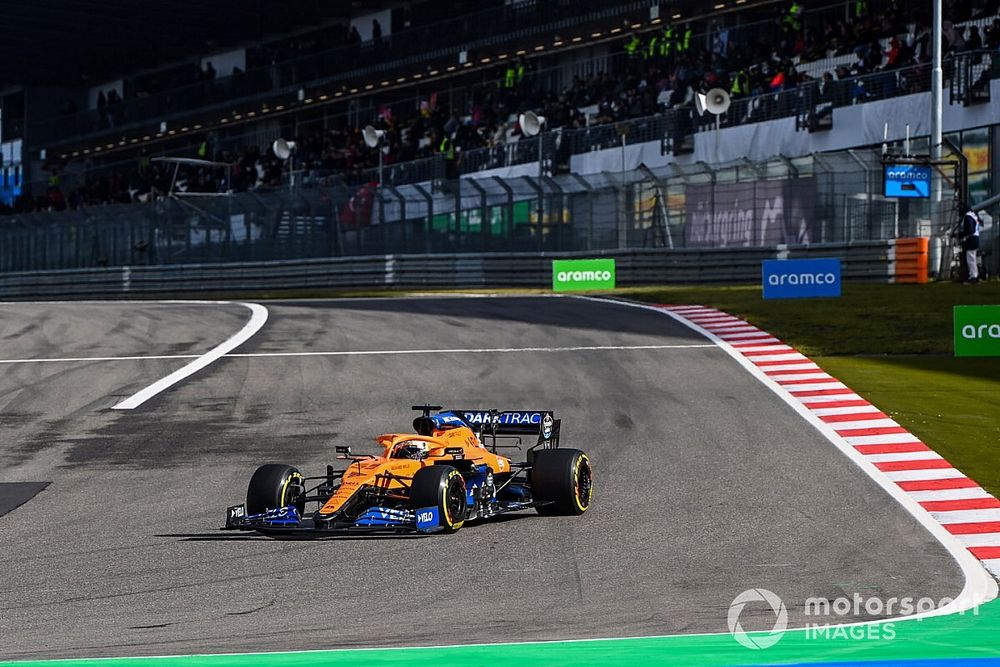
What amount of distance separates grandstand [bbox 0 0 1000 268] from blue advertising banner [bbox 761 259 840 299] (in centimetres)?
521

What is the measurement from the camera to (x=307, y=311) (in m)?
26.3

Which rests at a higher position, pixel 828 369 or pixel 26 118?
pixel 26 118

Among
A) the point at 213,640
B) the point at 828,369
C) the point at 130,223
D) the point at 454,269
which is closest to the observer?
the point at 213,640

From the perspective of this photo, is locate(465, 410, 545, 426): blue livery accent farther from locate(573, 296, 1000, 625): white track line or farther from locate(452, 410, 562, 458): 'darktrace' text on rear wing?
locate(573, 296, 1000, 625): white track line

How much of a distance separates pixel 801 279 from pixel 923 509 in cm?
1661

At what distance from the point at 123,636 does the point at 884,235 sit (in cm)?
2645

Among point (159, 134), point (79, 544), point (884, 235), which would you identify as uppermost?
point (159, 134)

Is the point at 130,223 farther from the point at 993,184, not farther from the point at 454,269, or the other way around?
the point at 993,184

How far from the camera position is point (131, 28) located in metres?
63.2

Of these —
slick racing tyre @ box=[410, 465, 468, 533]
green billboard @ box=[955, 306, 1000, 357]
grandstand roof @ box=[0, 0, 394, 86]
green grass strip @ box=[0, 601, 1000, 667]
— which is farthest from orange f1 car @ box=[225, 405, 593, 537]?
grandstand roof @ box=[0, 0, 394, 86]

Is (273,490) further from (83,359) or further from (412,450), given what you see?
(83,359)

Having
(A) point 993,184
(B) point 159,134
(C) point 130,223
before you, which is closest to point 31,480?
(A) point 993,184

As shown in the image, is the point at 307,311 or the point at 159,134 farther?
the point at 159,134

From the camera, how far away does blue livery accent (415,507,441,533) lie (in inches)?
373
